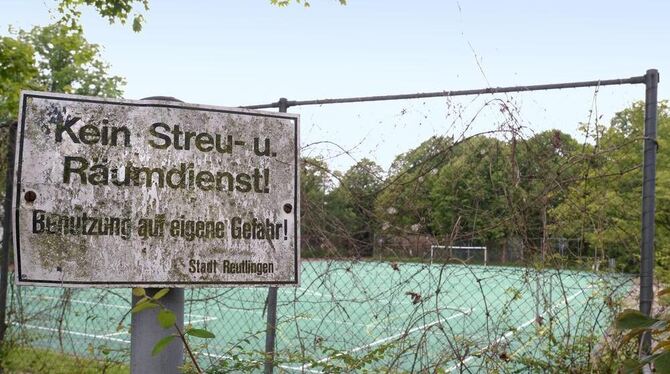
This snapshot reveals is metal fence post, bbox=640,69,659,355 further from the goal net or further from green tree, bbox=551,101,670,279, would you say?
the goal net

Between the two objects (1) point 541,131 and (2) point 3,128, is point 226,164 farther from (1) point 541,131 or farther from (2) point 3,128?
(2) point 3,128

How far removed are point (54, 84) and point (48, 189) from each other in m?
38.4

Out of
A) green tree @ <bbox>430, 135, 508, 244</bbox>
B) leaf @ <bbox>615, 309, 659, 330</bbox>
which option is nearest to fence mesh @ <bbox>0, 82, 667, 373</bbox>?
green tree @ <bbox>430, 135, 508, 244</bbox>

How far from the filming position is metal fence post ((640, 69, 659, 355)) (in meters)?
3.40

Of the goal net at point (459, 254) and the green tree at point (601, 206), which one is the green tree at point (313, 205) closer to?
the goal net at point (459, 254)

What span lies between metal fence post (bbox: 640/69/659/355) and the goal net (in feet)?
3.10

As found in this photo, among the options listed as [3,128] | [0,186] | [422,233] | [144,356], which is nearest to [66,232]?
[144,356]

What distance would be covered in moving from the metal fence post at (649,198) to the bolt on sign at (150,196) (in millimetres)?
2058

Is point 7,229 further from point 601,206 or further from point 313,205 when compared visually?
point 601,206

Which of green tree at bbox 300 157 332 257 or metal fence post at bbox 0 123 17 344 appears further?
metal fence post at bbox 0 123 17 344

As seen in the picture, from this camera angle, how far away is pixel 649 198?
3.40m

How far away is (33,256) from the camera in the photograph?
205 cm

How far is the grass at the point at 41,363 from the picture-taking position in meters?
5.56

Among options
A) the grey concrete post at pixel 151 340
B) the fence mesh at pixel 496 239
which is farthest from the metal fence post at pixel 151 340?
the fence mesh at pixel 496 239
